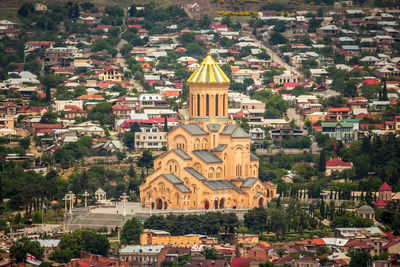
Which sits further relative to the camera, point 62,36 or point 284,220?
point 62,36

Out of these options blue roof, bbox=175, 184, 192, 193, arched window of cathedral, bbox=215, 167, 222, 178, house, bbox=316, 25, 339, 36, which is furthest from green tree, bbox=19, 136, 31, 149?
house, bbox=316, 25, 339, 36

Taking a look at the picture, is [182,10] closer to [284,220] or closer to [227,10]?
[227,10]

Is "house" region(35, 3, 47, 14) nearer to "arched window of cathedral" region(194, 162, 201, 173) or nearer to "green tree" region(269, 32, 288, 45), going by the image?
"green tree" region(269, 32, 288, 45)

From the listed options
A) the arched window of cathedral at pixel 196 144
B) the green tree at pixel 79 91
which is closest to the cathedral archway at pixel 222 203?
the arched window of cathedral at pixel 196 144

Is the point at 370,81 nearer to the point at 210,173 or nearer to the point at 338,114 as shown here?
the point at 338,114

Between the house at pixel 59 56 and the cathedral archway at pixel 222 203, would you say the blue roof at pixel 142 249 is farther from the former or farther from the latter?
the house at pixel 59 56

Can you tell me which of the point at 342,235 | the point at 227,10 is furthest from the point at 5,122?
the point at 227,10
